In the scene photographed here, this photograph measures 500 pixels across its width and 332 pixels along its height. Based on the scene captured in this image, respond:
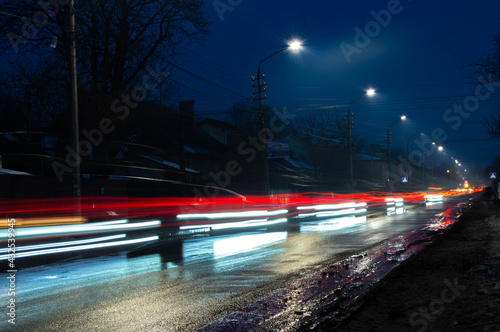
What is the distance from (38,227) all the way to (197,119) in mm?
48760

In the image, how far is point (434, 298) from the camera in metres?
6.25

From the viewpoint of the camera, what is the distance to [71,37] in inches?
649
